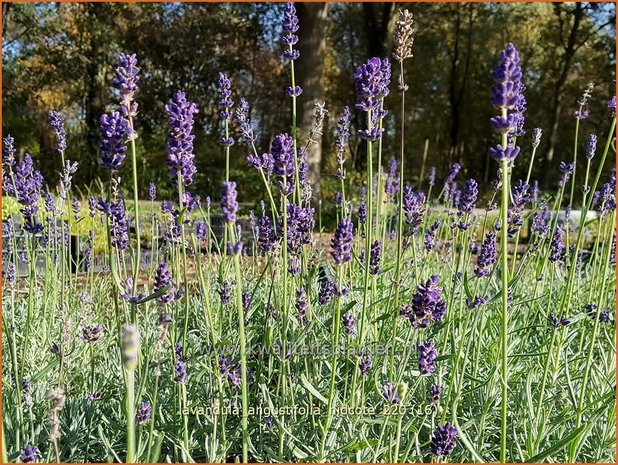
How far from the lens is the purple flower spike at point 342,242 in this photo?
171 cm

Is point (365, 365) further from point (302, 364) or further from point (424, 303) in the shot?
point (302, 364)

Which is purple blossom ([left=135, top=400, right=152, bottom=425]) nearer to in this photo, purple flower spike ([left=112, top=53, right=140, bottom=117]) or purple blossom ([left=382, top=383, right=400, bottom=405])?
purple blossom ([left=382, top=383, right=400, bottom=405])

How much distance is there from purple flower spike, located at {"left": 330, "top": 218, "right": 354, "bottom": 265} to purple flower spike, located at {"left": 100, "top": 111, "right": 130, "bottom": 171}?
0.66m

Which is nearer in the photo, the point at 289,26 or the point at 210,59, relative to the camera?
the point at 289,26

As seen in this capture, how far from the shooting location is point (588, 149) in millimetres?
2316

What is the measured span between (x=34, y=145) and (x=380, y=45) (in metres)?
11.0

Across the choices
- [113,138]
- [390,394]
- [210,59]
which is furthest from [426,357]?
[210,59]

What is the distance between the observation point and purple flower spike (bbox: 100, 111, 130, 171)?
1620mm

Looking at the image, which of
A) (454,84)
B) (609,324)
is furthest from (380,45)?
(609,324)

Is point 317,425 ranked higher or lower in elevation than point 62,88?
lower

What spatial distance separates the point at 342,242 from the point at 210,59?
1795cm

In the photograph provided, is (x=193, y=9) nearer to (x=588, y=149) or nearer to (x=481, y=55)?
(x=481, y=55)

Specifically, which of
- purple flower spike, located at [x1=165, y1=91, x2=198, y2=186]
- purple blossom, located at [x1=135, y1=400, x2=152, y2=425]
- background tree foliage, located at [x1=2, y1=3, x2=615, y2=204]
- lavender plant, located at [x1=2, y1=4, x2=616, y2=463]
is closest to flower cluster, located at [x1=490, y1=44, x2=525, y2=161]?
lavender plant, located at [x1=2, y1=4, x2=616, y2=463]

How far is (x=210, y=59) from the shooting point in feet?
60.6
